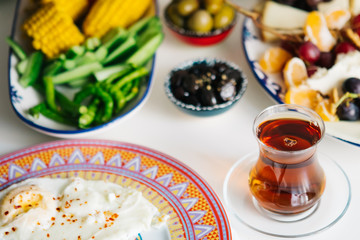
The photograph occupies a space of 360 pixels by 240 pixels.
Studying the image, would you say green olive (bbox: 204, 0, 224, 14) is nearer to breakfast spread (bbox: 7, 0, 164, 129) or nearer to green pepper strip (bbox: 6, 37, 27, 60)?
breakfast spread (bbox: 7, 0, 164, 129)

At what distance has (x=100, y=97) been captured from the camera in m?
1.36

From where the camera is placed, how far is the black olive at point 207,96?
128cm

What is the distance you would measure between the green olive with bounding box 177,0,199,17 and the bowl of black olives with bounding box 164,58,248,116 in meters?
0.32

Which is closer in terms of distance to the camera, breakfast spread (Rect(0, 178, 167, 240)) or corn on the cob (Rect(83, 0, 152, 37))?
breakfast spread (Rect(0, 178, 167, 240))

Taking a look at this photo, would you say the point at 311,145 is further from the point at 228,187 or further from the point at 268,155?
the point at 228,187

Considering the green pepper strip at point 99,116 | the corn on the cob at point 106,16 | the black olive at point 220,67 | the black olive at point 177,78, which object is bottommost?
the black olive at point 220,67

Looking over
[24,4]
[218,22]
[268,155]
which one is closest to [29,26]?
[24,4]

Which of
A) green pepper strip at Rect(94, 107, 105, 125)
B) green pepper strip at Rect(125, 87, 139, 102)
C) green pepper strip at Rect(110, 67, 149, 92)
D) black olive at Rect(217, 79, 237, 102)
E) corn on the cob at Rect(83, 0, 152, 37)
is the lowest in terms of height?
black olive at Rect(217, 79, 237, 102)

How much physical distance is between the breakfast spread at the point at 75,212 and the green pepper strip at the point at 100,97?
271 mm

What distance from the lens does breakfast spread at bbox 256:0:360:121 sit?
1.25 metres

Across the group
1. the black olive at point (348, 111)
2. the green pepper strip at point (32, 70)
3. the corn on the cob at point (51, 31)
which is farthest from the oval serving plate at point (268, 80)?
the green pepper strip at point (32, 70)

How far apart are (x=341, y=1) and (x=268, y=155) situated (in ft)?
2.79

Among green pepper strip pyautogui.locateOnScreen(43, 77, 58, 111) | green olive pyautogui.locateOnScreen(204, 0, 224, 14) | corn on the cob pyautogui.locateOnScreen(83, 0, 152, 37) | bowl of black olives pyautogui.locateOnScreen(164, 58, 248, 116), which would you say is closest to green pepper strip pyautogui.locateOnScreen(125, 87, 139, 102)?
bowl of black olives pyautogui.locateOnScreen(164, 58, 248, 116)

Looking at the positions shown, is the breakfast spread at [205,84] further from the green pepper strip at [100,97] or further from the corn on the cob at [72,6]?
the corn on the cob at [72,6]
